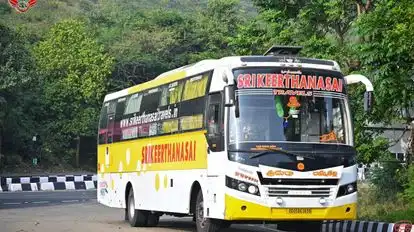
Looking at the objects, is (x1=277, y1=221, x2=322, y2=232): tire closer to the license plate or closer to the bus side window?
the license plate

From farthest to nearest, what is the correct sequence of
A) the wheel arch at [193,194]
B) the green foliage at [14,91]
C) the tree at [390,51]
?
1. the green foliage at [14,91]
2. the tree at [390,51]
3. the wheel arch at [193,194]

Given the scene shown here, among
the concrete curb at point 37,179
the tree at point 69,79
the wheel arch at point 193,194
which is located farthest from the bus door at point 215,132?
the tree at point 69,79

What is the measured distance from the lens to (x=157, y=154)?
58.7 ft

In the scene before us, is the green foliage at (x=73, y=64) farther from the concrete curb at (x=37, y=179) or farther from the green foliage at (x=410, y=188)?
the green foliage at (x=410, y=188)

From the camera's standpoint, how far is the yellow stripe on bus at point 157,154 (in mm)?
15430

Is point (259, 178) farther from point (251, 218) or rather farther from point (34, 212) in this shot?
point (34, 212)

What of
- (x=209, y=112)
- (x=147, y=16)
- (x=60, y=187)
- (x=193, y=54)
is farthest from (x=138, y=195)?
(x=147, y=16)

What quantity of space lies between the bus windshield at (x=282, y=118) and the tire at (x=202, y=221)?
5.67 ft

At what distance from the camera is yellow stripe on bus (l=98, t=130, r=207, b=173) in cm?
1543

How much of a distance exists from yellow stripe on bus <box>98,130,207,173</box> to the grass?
173 inches

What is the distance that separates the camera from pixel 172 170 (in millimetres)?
17016

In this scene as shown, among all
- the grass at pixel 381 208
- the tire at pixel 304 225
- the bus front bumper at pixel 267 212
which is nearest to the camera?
the bus front bumper at pixel 267 212

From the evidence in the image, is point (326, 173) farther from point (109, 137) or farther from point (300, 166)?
point (109, 137)

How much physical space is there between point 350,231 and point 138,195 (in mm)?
5619
